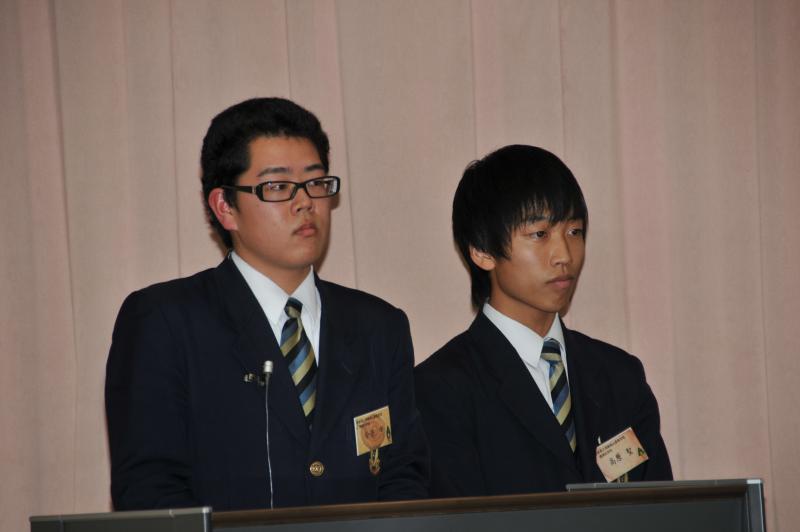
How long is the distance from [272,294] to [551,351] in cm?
85

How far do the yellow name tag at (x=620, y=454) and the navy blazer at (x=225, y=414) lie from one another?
55cm

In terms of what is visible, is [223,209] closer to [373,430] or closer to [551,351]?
[373,430]

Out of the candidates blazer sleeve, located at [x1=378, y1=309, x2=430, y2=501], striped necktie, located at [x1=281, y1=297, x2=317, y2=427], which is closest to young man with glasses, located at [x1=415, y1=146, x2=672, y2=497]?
blazer sleeve, located at [x1=378, y1=309, x2=430, y2=501]

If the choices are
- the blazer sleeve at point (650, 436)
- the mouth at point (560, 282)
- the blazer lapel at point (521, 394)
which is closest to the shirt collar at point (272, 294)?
the blazer lapel at point (521, 394)

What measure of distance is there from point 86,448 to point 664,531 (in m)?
2.06

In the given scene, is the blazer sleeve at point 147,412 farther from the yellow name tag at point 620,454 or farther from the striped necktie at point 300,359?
the yellow name tag at point 620,454

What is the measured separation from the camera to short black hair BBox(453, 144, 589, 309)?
263 centimetres

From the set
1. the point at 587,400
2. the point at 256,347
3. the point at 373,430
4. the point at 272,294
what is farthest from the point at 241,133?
the point at 587,400

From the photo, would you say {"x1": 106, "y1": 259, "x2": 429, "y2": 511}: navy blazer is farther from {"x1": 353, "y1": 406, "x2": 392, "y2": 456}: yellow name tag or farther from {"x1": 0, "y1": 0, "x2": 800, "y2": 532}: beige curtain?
{"x1": 0, "y1": 0, "x2": 800, "y2": 532}: beige curtain

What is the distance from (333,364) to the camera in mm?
2359

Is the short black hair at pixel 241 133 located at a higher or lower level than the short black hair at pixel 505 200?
higher

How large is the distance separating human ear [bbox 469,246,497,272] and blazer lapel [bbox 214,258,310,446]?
0.72 meters

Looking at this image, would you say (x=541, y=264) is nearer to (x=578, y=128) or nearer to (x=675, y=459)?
(x=578, y=128)

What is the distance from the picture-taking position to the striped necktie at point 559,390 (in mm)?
2574
